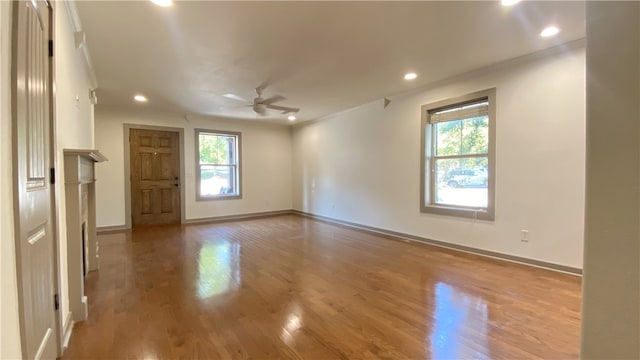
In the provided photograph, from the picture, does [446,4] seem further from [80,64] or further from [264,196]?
[264,196]

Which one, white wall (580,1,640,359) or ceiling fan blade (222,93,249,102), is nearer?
white wall (580,1,640,359)

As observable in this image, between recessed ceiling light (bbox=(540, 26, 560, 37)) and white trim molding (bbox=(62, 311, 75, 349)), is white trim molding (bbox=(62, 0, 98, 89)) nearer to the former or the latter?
white trim molding (bbox=(62, 311, 75, 349))

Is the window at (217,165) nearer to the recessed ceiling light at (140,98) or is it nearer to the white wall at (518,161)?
the recessed ceiling light at (140,98)

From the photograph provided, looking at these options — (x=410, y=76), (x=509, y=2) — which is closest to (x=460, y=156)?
(x=410, y=76)

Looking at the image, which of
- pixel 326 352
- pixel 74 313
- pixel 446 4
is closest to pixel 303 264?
pixel 326 352

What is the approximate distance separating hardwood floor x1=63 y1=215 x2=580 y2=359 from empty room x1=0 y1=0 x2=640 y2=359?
0.02m

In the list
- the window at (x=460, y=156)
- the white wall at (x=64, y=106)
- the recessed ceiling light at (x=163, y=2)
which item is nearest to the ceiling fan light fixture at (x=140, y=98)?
the white wall at (x=64, y=106)

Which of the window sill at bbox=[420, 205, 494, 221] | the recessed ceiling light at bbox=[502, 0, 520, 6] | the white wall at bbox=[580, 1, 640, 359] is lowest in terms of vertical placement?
the window sill at bbox=[420, 205, 494, 221]

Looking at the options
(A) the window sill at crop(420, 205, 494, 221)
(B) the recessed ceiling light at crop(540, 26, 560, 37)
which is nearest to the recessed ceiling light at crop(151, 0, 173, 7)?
(B) the recessed ceiling light at crop(540, 26, 560, 37)

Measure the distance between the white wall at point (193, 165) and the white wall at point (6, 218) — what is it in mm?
5405

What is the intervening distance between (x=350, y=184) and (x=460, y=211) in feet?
7.99

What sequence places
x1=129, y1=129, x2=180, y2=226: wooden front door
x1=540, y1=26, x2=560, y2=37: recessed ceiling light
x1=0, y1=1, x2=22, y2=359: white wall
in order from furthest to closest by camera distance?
1. x1=129, y1=129, x2=180, y2=226: wooden front door
2. x1=540, y1=26, x2=560, y2=37: recessed ceiling light
3. x1=0, y1=1, x2=22, y2=359: white wall

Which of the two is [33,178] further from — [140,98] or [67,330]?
[140,98]

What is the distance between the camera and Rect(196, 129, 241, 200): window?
6898mm
